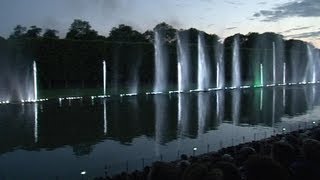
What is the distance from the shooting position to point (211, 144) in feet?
58.5

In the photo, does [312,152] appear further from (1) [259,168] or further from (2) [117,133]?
(2) [117,133]

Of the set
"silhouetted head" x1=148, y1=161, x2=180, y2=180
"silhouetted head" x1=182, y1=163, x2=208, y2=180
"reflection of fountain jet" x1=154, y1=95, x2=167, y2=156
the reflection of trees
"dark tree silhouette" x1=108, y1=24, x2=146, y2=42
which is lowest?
the reflection of trees

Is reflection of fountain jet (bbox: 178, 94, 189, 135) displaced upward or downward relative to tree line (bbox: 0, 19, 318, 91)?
downward

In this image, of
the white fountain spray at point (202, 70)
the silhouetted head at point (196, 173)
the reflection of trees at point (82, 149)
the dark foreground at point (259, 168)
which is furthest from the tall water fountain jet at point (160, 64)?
the silhouetted head at point (196, 173)

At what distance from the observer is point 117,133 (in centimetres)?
2081

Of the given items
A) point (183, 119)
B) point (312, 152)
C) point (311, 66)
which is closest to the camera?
point (312, 152)

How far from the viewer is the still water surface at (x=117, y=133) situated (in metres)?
14.9

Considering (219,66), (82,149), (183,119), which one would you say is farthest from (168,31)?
(82,149)

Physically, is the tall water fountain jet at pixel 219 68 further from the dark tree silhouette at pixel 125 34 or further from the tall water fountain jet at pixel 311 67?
the tall water fountain jet at pixel 311 67

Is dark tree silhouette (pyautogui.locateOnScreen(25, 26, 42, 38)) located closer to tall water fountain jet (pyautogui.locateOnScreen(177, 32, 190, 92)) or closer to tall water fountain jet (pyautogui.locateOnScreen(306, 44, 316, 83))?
tall water fountain jet (pyautogui.locateOnScreen(177, 32, 190, 92))

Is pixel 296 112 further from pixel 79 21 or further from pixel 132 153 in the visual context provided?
pixel 79 21

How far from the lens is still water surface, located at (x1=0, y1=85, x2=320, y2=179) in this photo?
48.8 ft

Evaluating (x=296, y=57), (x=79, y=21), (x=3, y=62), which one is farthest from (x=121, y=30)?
(x=3, y=62)

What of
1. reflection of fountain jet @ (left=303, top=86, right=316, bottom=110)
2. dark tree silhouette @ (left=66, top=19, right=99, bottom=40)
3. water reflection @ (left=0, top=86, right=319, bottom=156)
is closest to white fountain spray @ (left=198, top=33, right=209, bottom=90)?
reflection of fountain jet @ (left=303, top=86, right=316, bottom=110)
